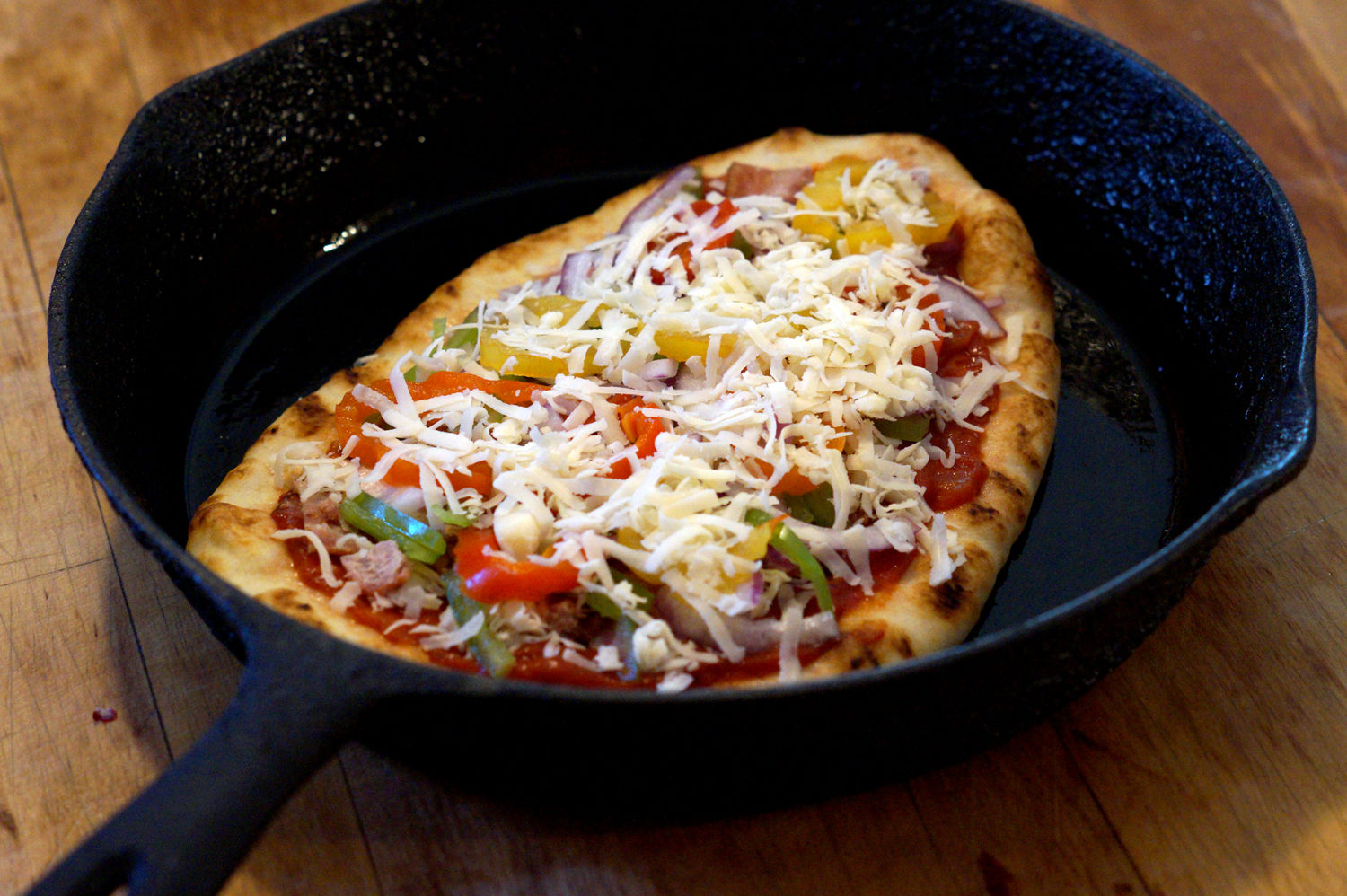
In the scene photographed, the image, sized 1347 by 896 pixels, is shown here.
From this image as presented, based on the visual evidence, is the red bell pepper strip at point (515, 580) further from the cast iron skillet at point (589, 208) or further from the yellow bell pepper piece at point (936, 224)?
the yellow bell pepper piece at point (936, 224)

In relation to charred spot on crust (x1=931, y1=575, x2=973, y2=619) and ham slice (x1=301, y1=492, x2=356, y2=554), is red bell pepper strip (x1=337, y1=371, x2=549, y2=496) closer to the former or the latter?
ham slice (x1=301, y1=492, x2=356, y2=554)

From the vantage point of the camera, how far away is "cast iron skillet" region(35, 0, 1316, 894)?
5.06 feet

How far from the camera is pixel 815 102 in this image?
10.8 ft

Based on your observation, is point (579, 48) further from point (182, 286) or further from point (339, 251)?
point (182, 286)

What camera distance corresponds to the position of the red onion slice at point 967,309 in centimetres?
→ 261

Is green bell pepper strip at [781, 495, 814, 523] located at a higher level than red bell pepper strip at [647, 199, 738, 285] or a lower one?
lower

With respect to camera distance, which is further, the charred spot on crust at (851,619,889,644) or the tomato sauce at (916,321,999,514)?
the tomato sauce at (916,321,999,514)

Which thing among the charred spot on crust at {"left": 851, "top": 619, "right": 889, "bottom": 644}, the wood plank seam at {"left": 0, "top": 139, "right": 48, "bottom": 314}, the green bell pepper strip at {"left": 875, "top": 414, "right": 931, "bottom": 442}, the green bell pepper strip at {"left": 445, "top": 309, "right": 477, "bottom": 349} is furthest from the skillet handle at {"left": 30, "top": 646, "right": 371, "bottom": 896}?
the wood plank seam at {"left": 0, "top": 139, "right": 48, "bottom": 314}

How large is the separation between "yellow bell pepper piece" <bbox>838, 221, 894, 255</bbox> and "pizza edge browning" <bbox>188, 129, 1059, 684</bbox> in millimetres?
236

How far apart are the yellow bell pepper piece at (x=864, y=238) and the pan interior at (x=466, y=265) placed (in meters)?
0.52

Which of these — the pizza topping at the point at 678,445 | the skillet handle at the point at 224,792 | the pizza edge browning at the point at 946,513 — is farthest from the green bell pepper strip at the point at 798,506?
the skillet handle at the point at 224,792

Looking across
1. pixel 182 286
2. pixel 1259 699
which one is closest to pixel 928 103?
pixel 1259 699

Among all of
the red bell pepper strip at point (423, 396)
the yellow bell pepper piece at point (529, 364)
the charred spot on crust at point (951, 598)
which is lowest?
the charred spot on crust at point (951, 598)

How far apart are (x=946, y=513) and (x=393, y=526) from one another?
107 centimetres
